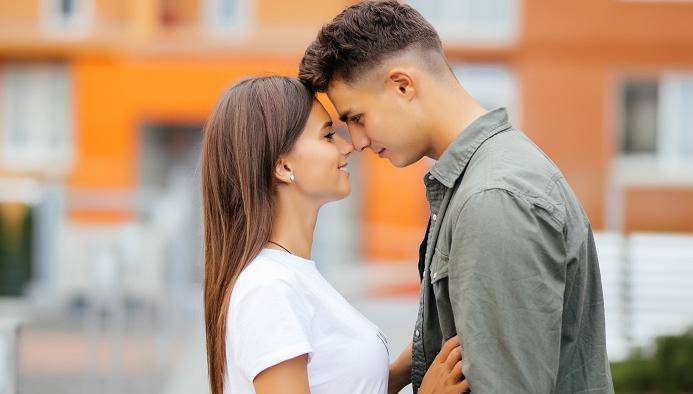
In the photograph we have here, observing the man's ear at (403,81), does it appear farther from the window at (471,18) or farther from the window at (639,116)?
the window at (471,18)

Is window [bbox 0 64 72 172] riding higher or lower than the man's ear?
lower

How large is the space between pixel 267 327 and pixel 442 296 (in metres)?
0.40

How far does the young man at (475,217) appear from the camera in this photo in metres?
2.25

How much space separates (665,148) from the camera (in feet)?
54.2

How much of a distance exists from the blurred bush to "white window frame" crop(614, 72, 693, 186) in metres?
9.52

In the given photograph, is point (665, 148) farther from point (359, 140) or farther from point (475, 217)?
point (475, 217)

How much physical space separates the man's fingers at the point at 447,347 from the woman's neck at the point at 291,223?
522 mm

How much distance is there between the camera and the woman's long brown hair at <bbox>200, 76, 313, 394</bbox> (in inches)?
106

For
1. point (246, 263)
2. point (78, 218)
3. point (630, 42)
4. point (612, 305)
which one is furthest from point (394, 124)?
point (630, 42)

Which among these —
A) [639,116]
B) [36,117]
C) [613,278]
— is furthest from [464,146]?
[36,117]

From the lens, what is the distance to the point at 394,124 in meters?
2.67

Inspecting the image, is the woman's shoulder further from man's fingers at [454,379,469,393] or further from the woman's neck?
man's fingers at [454,379,469,393]

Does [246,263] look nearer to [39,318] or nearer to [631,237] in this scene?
[631,237]

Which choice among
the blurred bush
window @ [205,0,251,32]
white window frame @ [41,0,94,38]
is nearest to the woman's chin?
the blurred bush
